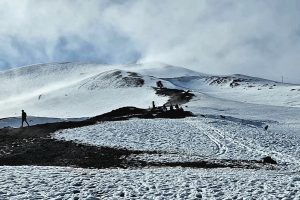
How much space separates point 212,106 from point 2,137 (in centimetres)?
3890

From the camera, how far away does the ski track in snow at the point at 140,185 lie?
16516 mm

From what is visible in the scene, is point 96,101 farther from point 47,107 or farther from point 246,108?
point 246,108

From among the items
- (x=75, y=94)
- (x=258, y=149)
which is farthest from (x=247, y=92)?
(x=258, y=149)

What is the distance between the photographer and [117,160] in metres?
26.5

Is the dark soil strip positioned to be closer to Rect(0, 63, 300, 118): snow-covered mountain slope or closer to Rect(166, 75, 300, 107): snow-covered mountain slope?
Rect(0, 63, 300, 118): snow-covered mountain slope

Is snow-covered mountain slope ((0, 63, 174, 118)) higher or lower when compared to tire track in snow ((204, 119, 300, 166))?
higher

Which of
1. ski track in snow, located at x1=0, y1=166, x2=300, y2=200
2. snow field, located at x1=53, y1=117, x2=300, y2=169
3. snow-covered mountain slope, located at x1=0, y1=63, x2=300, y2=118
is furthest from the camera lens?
snow-covered mountain slope, located at x1=0, y1=63, x2=300, y2=118

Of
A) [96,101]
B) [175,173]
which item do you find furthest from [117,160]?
A: [96,101]

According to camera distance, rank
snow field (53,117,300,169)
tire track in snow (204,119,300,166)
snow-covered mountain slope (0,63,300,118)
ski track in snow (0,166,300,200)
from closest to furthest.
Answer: ski track in snow (0,166,300,200) < tire track in snow (204,119,300,166) < snow field (53,117,300,169) < snow-covered mountain slope (0,63,300,118)

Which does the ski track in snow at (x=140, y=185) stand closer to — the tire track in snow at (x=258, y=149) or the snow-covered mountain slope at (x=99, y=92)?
the tire track in snow at (x=258, y=149)

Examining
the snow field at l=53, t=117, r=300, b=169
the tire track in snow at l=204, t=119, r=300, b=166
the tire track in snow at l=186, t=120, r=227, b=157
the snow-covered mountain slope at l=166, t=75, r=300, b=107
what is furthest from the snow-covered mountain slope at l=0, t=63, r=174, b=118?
the tire track in snow at l=204, t=119, r=300, b=166

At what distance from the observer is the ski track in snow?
650 inches

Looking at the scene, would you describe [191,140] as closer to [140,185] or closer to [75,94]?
[140,185]

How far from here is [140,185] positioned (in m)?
17.9
